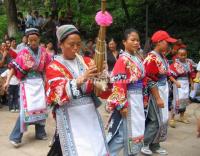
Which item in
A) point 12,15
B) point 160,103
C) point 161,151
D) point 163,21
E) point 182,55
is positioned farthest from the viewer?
point 12,15

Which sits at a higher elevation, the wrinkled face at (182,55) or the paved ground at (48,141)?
the wrinkled face at (182,55)

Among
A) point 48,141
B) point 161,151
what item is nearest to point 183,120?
point 161,151

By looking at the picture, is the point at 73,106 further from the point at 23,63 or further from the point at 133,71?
the point at 23,63

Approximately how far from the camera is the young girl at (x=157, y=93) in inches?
206

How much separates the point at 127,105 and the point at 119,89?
21 centimetres

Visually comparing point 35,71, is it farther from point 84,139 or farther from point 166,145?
point 84,139

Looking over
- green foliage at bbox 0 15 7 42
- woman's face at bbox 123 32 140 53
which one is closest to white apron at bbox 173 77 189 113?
woman's face at bbox 123 32 140 53

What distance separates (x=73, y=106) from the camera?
3473 millimetres

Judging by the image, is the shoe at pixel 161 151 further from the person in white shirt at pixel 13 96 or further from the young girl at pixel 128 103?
the person in white shirt at pixel 13 96

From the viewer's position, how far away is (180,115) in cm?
751

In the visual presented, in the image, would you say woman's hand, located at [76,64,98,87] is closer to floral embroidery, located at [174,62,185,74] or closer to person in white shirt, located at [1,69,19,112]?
Answer: floral embroidery, located at [174,62,185,74]

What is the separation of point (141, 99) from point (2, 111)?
458cm

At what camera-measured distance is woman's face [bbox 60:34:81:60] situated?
3.40 m

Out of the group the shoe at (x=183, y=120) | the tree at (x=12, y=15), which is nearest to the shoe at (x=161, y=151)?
the shoe at (x=183, y=120)
